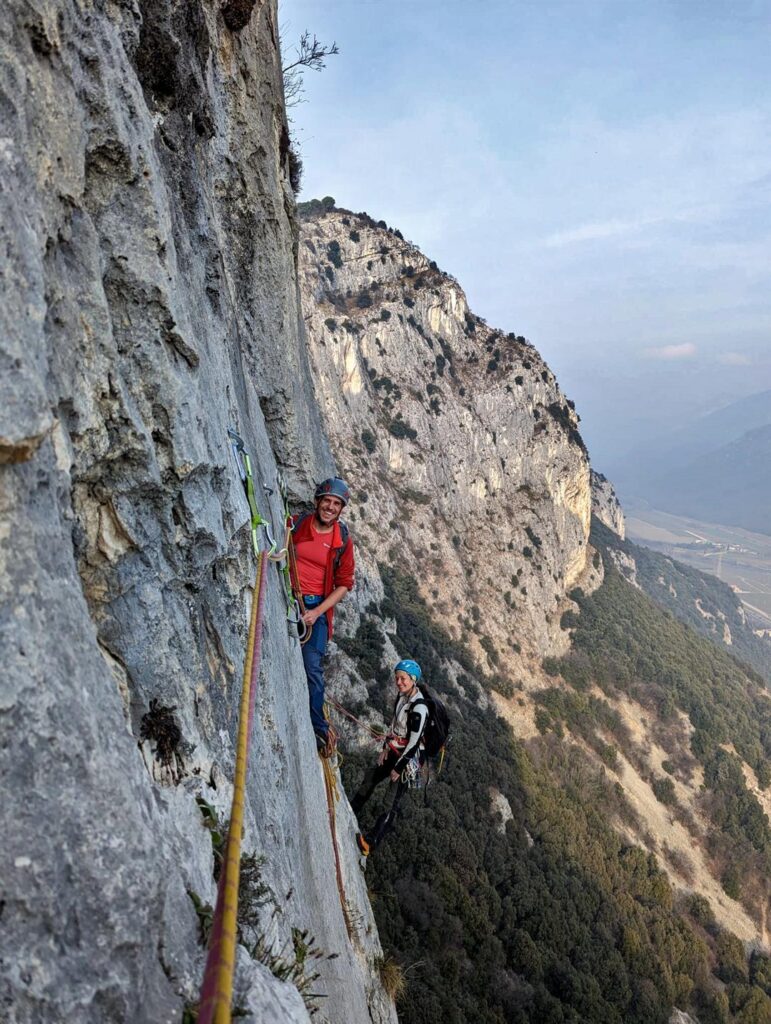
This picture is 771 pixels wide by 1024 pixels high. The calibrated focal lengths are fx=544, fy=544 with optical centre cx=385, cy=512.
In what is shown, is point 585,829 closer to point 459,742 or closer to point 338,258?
point 459,742

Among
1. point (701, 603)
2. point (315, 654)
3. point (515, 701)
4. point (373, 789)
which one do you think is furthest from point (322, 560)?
point (701, 603)

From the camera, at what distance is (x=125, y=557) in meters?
3.47

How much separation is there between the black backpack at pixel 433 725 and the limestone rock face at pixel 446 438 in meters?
40.2

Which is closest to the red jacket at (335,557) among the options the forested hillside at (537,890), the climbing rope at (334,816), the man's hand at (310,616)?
the man's hand at (310,616)

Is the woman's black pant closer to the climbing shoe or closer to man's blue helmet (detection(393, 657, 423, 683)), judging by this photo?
the climbing shoe

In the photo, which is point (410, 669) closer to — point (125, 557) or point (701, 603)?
point (125, 557)

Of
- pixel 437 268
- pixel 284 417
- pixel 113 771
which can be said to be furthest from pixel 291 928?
pixel 437 268

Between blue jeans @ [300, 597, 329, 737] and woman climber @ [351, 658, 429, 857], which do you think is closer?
blue jeans @ [300, 597, 329, 737]

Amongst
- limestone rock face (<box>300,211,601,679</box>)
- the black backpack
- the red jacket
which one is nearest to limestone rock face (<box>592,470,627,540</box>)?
limestone rock face (<box>300,211,601,679</box>)

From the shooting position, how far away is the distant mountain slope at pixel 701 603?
128625 millimetres

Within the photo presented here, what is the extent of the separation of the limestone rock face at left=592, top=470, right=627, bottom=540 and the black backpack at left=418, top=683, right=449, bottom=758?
105 metres

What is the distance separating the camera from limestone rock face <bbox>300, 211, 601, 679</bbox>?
53.7m

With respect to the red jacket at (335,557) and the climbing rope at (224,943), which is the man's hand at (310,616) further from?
the climbing rope at (224,943)

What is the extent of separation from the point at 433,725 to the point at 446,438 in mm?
53042
